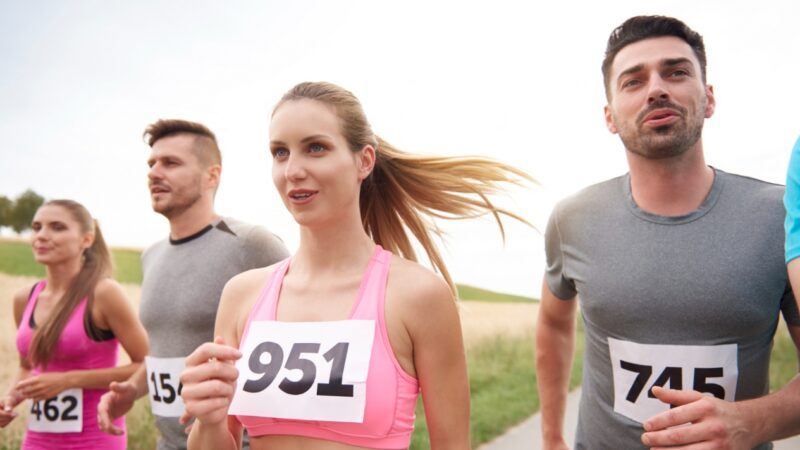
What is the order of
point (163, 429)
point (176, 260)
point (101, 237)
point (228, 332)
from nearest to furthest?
point (228, 332)
point (163, 429)
point (176, 260)
point (101, 237)

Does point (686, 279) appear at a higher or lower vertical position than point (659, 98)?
lower

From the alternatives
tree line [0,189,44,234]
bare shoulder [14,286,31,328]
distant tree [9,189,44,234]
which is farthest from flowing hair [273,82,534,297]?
distant tree [9,189,44,234]

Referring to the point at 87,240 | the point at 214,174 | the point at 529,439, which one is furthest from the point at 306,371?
the point at 529,439

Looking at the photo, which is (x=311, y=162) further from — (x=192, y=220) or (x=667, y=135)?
(x=192, y=220)

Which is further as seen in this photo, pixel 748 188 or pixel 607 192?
pixel 607 192

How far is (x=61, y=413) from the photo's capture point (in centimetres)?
407

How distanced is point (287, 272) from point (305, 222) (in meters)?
0.31

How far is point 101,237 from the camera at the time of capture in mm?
4992

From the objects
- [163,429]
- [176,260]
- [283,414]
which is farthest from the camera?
[176,260]

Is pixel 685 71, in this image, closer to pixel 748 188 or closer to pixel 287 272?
pixel 748 188

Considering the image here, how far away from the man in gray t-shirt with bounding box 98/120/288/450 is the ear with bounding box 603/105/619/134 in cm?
184

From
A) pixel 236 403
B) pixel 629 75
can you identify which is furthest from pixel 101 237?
pixel 629 75

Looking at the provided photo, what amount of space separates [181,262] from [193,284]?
238 millimetres

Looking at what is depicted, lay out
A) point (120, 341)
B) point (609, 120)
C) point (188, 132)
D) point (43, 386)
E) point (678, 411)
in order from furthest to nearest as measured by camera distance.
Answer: point (120, 341)
point (43, 386)
point (188, 132)
point (609, 120)
point (678, 411)
